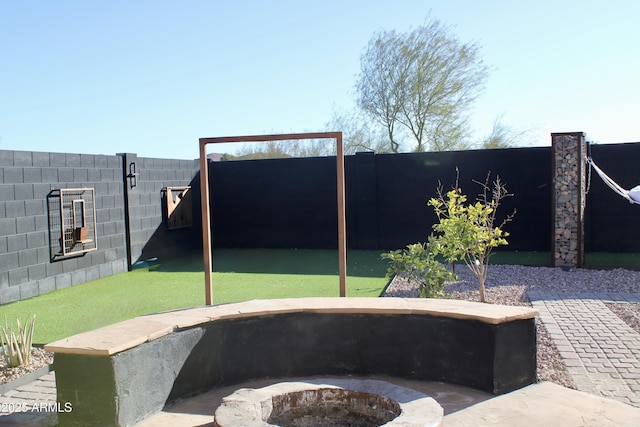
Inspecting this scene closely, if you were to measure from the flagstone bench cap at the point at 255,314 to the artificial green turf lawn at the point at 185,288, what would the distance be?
2.23 meters

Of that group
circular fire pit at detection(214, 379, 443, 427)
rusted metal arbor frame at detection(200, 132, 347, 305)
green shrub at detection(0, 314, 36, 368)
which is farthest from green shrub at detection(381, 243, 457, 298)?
green shrub at detection(0, 314, 36, 368)

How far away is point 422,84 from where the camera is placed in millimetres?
17031

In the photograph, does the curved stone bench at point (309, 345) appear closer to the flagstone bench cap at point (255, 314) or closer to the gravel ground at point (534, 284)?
the flagstone bench cap at point (255, 314)

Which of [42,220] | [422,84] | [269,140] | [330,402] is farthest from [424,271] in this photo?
[422,84]

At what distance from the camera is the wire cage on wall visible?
7102 mm

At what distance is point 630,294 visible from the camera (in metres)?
6.05

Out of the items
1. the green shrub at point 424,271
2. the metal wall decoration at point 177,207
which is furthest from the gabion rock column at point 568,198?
the metal wall decoration at point 177,207

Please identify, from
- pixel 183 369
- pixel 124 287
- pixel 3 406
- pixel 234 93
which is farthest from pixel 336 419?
pixel 234 93

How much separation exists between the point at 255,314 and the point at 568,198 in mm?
5713

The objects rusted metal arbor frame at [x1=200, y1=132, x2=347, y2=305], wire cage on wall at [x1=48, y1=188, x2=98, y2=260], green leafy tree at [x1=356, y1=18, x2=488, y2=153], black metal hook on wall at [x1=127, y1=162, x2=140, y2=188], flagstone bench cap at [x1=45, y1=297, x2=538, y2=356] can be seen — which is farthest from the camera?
green leafy tree at [x1=356, y1=18, x2=488, y2=153]

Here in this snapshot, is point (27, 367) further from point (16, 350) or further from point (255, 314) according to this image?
point (255, 314)

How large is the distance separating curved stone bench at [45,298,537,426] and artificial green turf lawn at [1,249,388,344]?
2.30 m

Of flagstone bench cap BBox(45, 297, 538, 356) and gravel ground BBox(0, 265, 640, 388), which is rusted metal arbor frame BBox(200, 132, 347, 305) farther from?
gravel ground BBox(0, 265, 640, 388)

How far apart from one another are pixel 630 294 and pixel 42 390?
18.3ft
